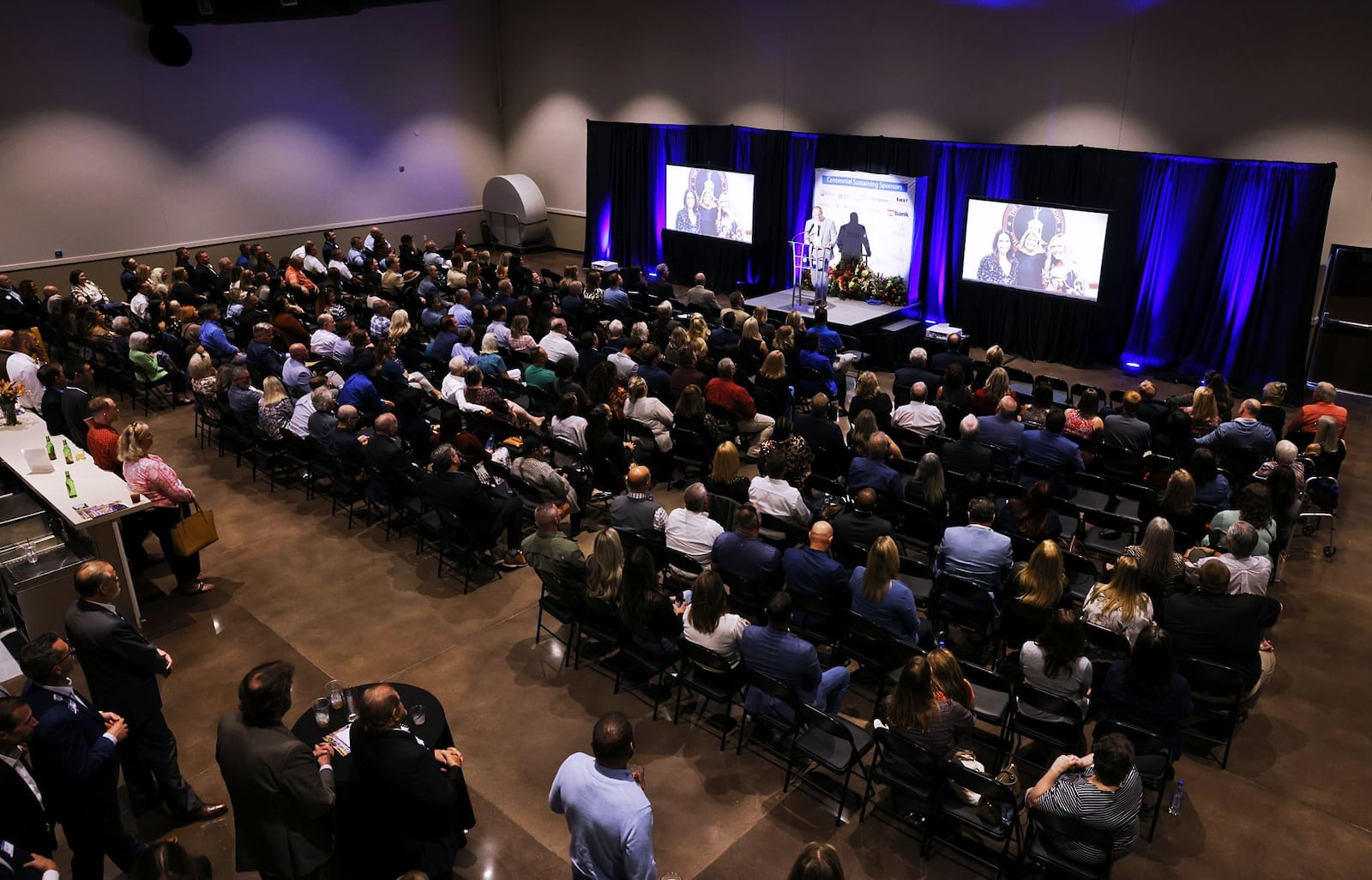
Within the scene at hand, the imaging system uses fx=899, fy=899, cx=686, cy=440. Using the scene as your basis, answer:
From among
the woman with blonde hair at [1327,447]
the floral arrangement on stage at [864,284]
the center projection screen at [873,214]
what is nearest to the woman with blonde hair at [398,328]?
the floral arrangement on stage at [864,284]

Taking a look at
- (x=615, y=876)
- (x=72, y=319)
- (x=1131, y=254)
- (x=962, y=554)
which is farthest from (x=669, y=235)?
(x=615, y=876)

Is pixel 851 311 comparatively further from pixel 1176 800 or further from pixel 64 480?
pixel 64 480

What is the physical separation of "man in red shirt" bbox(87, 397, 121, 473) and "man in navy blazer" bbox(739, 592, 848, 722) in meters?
5.42

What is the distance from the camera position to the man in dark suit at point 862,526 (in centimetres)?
606

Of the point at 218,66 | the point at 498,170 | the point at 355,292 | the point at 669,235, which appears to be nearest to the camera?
the point at 355,292

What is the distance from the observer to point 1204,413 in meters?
8.34

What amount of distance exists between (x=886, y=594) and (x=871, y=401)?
11.4 ft

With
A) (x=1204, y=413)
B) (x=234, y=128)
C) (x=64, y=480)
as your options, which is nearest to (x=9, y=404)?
(x=64, y=480)

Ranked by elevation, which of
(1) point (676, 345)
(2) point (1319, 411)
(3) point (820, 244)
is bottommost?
(2) point (1319, 411)

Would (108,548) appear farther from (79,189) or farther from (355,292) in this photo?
(79,189)

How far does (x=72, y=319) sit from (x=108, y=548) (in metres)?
7.33

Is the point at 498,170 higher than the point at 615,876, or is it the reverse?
the point at 498,170

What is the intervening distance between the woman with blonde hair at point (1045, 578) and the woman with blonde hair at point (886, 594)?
2.42 feet

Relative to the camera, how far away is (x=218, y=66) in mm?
16703
